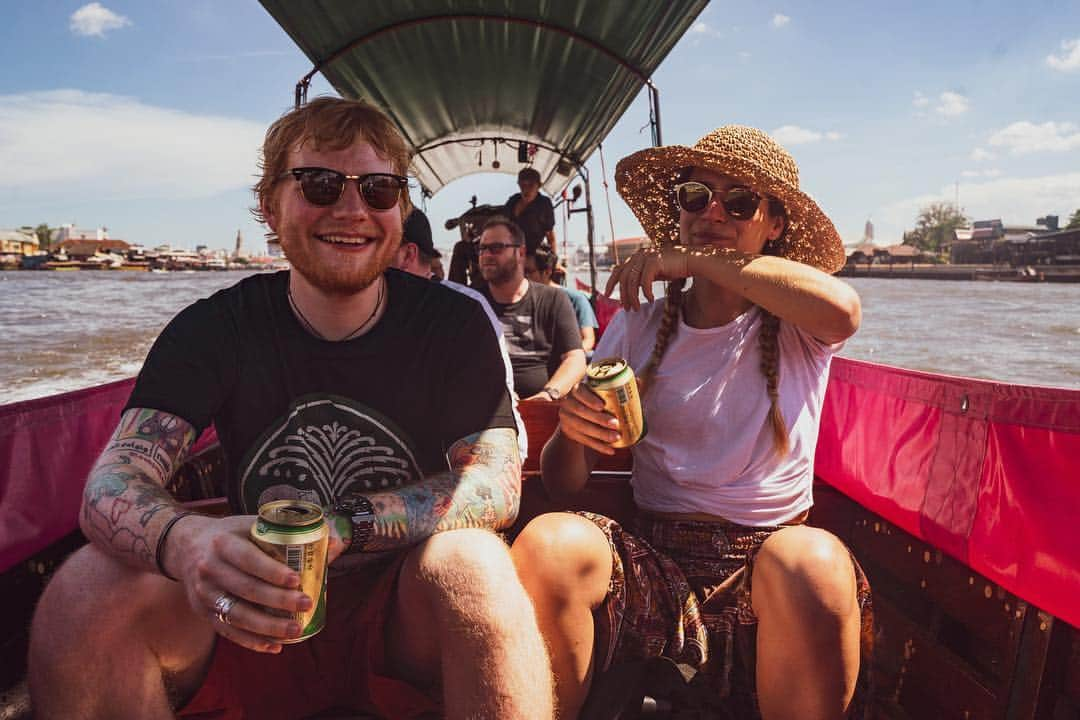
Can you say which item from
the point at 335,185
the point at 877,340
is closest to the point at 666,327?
the point at 335,185

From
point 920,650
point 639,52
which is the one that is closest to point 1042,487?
point 920,650

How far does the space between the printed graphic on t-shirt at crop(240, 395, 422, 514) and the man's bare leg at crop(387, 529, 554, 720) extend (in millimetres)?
327

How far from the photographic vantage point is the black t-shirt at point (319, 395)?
1.77 metres

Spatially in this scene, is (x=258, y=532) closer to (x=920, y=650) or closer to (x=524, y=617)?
(x=524, y=617)

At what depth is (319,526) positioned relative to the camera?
47.1 inches

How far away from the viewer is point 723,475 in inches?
75.7

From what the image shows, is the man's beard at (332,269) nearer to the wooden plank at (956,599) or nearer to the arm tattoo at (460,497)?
the arm tattoo at (460,497)

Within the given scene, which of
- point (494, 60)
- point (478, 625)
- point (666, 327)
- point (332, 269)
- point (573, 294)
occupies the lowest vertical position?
point (478, 625)

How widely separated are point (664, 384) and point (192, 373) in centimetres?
121

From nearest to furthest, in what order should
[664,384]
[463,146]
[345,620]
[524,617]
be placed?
[524,617] → [345,620] → [664,384] → [463,146]

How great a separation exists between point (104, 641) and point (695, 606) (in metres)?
1.30

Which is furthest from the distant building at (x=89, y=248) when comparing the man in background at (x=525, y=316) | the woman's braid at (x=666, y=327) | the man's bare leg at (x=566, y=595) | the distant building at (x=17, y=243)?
the man's bare leg at (x=566, y=595)

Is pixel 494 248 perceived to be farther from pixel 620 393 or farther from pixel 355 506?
pixel 355 506

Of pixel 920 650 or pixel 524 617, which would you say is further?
pixel 920 650
